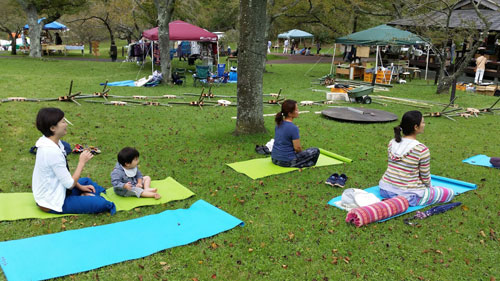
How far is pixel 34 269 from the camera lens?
354 centimetres

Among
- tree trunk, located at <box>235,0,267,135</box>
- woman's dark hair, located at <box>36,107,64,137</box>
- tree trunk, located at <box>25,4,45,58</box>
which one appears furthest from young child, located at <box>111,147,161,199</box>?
tree trunk, located at <box>25,4,45,58</box>

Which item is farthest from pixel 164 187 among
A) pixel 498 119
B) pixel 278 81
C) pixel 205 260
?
pixel 278 81

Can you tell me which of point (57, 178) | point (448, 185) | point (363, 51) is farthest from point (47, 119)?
point (363, 51)

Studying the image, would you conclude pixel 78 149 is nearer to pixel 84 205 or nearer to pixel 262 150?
pixel 84 205

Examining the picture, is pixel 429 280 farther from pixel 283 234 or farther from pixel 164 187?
pixel 164 187

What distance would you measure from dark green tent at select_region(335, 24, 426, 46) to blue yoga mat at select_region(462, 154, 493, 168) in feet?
41.5

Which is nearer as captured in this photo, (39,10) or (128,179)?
(128,179)

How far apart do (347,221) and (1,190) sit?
16.0 feet

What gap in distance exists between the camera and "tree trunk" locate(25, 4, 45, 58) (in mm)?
27047

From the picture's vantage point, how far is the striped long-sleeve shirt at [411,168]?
496cm

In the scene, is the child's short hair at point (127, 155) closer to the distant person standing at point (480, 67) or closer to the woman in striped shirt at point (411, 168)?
the woman in striped shirt at point (411, 168)

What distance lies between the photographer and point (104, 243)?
4094 mm

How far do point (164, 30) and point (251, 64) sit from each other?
9.55m

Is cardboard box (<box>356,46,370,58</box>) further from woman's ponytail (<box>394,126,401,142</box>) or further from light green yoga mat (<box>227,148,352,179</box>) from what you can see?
woman's ponytail (<box>394,126,401,142</box>)
